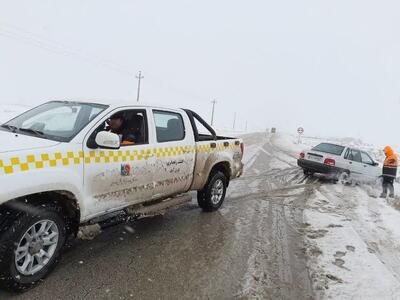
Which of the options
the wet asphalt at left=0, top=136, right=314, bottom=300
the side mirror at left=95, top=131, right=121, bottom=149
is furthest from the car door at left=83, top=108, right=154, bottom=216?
the wet asphalt at left=0, top=136, right=314, bottom=300

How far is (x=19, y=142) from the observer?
3355mm

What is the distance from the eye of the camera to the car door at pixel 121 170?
150 inches

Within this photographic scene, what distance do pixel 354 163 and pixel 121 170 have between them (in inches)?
397

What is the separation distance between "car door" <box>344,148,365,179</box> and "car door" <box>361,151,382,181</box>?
228 millimetres

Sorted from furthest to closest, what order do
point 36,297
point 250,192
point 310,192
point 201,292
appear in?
point 310,192 → point 250,192 → point 201,292 → point 36,297

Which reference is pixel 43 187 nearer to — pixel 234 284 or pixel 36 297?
pixel 36 297

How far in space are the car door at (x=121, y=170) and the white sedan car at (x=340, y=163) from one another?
8663mm

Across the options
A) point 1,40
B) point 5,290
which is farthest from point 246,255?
point 1,40

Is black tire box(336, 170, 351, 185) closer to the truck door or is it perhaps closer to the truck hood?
the truck door

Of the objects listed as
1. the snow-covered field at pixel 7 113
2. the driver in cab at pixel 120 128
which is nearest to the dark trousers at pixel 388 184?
the driver in cab at pixel 120 128

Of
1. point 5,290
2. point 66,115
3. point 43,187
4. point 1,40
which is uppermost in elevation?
point 1,40

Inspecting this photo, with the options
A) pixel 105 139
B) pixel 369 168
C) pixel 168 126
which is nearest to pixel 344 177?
pixel 369 168

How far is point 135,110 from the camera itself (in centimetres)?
467

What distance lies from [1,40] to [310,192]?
17269cm
